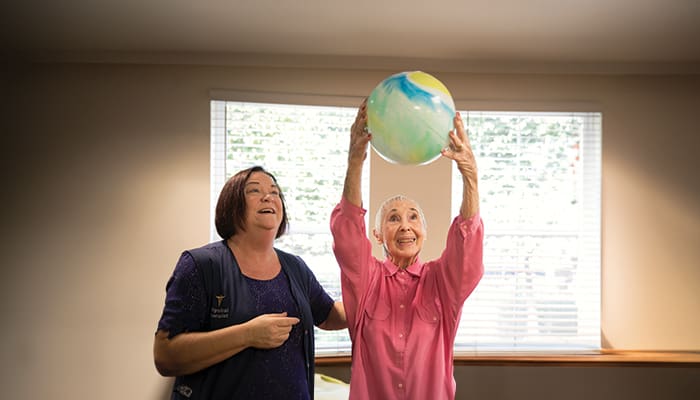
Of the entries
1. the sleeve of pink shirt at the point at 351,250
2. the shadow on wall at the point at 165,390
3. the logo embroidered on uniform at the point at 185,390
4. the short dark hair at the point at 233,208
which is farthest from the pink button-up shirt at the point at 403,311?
the shadow on wall at the point at 165,390

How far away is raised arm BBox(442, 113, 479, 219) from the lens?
1.68 meters

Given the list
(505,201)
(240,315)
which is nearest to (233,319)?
(240,315)

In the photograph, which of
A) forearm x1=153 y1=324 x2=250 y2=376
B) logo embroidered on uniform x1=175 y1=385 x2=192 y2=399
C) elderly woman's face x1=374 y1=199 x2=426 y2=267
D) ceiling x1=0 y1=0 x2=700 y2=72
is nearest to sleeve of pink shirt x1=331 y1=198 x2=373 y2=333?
elderly woman's face x1=374 y1=199 x2=426 y2=267

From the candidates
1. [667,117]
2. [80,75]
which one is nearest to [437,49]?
[667,117]

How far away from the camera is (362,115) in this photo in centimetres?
171

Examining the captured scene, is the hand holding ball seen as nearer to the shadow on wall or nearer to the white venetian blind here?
the white venetian blind

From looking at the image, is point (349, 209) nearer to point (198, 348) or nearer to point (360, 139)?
point (360, 139)

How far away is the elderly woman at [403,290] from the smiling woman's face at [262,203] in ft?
0.71

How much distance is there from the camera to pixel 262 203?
1.89 metres

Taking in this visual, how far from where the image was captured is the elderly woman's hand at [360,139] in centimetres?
169

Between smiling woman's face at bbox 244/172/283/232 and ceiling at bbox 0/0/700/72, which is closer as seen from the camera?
smiling woman's face at bbox 244/172/283/232

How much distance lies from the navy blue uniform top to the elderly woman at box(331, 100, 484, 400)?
162 mm

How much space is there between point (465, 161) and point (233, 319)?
0.80 meters

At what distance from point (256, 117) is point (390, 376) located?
7.76ft
